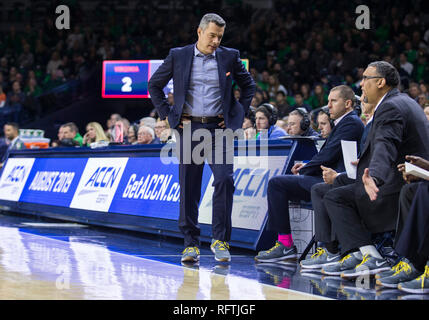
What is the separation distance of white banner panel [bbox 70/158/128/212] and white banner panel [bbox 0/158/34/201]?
201 cm

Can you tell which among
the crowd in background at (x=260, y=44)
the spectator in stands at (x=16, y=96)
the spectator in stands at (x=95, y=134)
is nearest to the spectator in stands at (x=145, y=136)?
the spectator in stands at (x=95, y=134)

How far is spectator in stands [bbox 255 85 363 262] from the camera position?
5777 millimetres

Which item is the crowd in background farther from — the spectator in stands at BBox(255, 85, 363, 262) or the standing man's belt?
the standing man's belt

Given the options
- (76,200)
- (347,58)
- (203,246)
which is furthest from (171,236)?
(347,58)

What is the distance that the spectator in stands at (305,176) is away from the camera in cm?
578

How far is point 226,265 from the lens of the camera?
18.6 ft

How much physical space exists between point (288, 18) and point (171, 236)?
1218 centimetres

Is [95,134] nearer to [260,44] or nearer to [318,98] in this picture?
[318,98]

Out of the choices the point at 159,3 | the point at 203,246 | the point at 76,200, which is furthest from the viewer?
the point at 159,3

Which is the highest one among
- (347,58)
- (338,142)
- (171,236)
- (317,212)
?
(347,58)

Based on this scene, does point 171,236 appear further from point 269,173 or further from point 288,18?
point 288,18

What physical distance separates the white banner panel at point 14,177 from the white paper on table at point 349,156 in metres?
7.31

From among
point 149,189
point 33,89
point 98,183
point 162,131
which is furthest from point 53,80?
point 149,189

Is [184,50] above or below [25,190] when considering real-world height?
above
